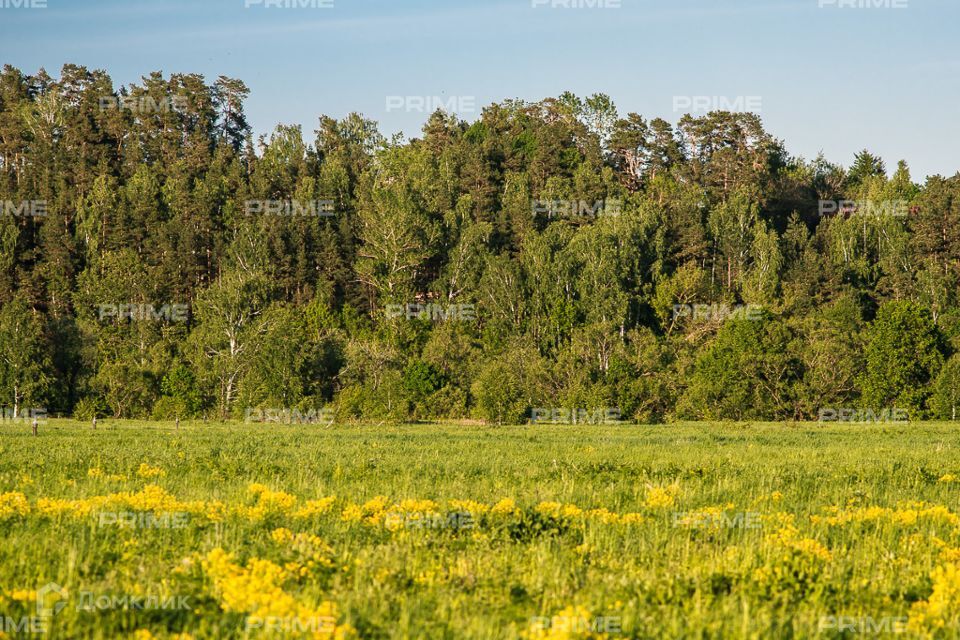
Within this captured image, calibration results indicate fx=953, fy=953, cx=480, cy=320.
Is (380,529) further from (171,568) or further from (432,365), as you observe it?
(432,365)

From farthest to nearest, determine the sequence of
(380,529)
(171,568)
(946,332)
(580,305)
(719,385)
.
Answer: (580,305) < (946,332) < (719,385) < (380,529) < (171,568)

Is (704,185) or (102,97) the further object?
(102,97)

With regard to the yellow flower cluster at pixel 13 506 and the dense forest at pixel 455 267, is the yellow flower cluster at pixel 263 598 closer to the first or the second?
the yellow flower cluster at pixel 13 506

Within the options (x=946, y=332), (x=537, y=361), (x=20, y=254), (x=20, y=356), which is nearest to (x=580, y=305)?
Answer: (x=537, y=361)

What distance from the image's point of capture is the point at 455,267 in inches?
4449

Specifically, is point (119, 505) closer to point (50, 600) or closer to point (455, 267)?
point (50, 600)

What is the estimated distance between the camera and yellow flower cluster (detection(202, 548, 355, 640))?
34.1 feet

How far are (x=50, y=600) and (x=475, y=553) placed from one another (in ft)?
20.8

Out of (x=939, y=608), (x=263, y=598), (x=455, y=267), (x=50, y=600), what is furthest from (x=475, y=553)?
(x=455, y=267)

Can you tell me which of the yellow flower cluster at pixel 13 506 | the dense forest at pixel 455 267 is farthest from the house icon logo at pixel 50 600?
the dense forest at pixel 455 267

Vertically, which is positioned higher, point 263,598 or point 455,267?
point 455,267

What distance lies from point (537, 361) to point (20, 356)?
48263mm

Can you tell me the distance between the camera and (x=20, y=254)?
11988 centimetres

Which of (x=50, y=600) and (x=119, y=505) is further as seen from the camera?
(x=119, y=505)
